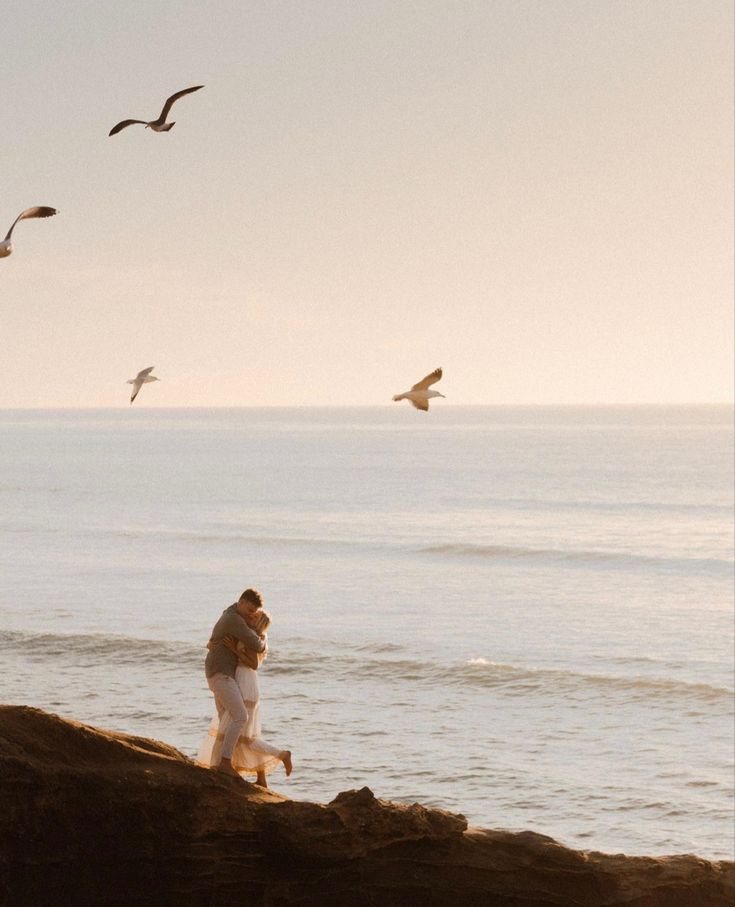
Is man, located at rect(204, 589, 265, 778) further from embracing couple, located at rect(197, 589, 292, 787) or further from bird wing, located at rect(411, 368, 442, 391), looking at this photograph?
bird wing, located at rect(411, 368, 442, 391)

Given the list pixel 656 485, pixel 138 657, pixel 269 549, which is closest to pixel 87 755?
pixel 138 657

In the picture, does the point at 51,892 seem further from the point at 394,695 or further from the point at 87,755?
the point at 394,695

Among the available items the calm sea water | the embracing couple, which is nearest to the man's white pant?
the embracing couple

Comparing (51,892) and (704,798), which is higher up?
(51,892)

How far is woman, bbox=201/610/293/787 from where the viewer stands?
11.9m

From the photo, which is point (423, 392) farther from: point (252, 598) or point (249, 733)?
point (249, 733)

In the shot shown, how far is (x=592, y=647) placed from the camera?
4078cm

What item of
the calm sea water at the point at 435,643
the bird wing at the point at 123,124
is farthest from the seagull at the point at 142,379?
the calm sea water at the point at 435,643

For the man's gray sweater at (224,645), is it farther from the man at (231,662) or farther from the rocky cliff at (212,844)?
the rocky cliff at (212,844)

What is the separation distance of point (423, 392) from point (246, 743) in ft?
15.1

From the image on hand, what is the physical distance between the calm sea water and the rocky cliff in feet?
41.6

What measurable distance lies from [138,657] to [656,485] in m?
86.7

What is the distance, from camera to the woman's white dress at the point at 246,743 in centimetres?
1194

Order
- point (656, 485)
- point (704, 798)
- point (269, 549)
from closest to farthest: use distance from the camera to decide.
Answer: point (704, 798) → point (269, 549) → point (656, 485)
